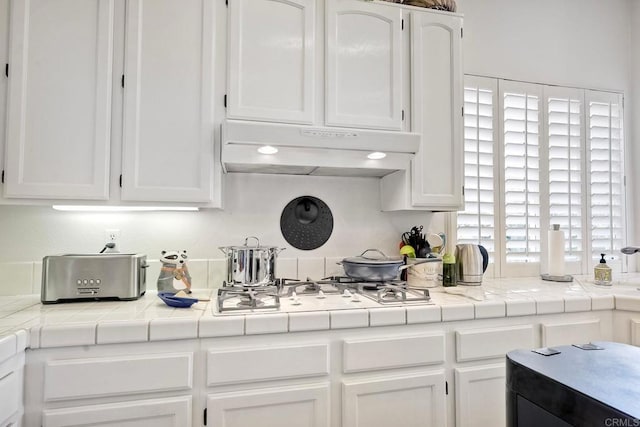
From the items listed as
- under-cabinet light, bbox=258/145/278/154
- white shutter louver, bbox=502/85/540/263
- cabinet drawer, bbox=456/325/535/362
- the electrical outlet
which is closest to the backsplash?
the electrical outlet

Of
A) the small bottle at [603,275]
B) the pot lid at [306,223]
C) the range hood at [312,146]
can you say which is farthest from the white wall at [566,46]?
the pot lid at [306,223]

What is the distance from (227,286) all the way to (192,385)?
507mm

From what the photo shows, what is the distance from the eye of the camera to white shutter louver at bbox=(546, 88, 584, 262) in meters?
2.39

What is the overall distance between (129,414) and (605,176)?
3.07 m

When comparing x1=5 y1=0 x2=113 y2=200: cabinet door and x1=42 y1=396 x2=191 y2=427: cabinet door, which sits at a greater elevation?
x1=5 y1=0 x2=113 y2=200: cabinet door

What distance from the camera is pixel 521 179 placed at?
2.32 meters

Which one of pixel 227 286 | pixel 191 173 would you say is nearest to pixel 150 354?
pixel 227 286

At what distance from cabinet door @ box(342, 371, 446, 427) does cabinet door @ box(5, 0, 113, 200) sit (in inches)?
51.4

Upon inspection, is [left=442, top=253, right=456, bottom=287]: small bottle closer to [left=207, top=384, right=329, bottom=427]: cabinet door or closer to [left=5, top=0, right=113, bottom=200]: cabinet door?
[left=207, top=384, right=329, bottom=427]: cabinet door

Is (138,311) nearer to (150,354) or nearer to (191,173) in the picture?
(150,354)

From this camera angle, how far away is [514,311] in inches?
61.1

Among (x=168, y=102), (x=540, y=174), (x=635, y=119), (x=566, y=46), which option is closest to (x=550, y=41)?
(x=566, y=46)

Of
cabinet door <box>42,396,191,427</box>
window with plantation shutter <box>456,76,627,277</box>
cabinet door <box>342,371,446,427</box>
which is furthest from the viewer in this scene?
window with plantation shutter <box>456,76,627,277</box>

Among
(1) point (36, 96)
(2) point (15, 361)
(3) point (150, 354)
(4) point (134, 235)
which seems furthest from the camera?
(4) point (134, 235)
